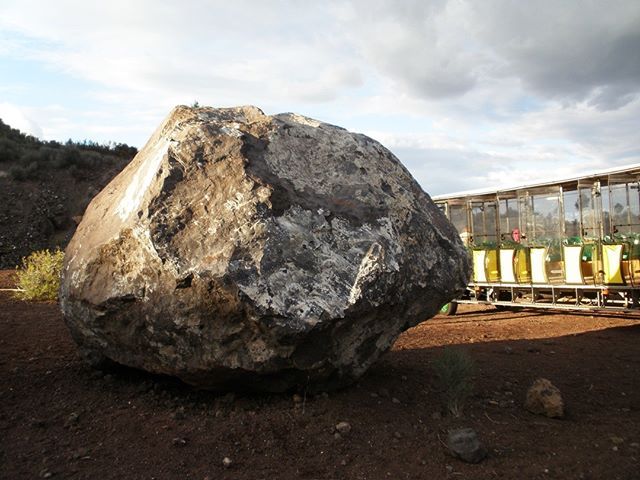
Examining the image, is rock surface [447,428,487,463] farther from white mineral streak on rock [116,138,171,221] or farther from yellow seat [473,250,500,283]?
yellow seat [473,250,500,283]

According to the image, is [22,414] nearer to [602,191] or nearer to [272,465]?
[272,465]

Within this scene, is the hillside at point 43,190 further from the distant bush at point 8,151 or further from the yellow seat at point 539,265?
the yellow seat at point 539,265

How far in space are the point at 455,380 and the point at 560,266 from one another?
688 cm

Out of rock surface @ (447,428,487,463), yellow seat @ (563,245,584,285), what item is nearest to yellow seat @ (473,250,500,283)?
yellow seat @ (563,245,584,285)

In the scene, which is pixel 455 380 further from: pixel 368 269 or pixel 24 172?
pixel 24 172

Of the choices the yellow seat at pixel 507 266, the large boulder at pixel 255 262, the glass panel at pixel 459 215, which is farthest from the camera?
the glass panel at pixel 459 215

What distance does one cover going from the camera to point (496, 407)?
4.58 meters

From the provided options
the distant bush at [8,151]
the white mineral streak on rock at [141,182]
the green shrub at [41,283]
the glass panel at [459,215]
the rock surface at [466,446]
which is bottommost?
the rock surface at [466,446]

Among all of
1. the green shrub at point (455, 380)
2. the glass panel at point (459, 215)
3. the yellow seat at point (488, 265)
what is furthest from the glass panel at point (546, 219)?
the green shrub at point (455, 380)

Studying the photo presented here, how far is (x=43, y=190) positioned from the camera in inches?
917

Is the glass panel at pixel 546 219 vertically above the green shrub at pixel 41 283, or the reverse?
the glass panel at pixel 546 219

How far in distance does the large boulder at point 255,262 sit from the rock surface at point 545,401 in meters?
1.01

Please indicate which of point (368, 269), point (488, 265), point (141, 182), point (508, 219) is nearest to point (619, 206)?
point (508, 219)

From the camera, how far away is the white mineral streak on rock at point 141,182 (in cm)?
438
